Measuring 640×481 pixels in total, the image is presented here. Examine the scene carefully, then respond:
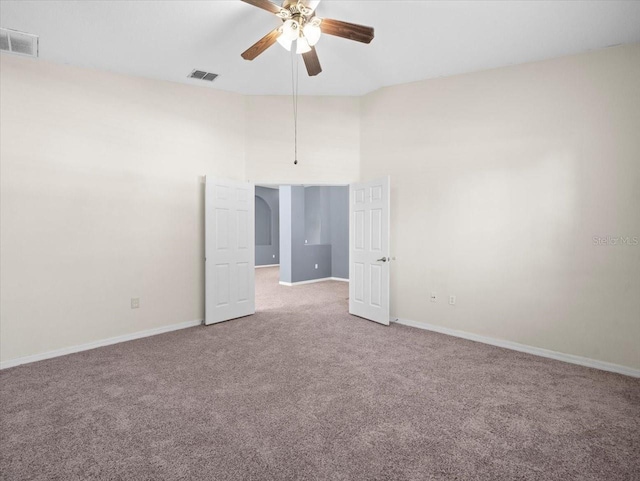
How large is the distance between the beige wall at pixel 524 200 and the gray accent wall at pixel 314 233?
12.6 feet

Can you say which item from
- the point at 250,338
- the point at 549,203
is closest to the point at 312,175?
the point at 250,338

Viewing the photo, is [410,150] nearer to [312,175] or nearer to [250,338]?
[312,175]

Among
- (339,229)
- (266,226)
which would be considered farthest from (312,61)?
(266,226)

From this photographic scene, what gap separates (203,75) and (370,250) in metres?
3.17

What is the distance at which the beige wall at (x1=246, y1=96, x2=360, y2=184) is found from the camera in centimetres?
489

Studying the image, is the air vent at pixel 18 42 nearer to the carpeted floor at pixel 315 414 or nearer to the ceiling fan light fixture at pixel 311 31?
the ceiling fan light fixture at pixel 311 31

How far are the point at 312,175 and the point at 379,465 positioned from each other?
3892 millimetres

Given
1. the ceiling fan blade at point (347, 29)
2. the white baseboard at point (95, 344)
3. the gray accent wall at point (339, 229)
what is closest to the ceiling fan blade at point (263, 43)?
the ceiling fan blade at point (347, 29)

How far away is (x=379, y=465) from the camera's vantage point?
5.89ft

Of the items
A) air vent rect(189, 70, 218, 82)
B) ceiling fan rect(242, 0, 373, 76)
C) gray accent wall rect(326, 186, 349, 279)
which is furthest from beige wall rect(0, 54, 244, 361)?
gray accent wall rect(326, 186, 349, 279)

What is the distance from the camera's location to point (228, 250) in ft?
15.2

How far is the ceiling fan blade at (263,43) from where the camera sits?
2645 mm

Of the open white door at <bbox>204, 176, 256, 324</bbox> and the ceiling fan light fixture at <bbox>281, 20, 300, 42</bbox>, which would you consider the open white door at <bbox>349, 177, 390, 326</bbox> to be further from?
the ceiling fan light fixture at <bbox>281, 20, 300, 42</bbox>

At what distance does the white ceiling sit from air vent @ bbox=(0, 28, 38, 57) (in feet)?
0.22
